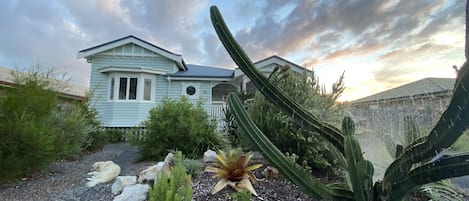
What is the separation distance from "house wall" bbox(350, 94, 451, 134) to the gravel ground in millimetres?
2117

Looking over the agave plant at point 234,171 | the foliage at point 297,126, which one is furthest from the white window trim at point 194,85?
the agave plant at point 234,171

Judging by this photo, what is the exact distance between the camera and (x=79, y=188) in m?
4.54

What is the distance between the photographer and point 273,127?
177 inches

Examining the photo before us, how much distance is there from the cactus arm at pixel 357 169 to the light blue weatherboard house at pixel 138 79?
10.7 metres

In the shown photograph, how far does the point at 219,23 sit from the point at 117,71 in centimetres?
1175

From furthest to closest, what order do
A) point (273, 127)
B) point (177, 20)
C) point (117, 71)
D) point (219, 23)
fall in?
point (117, 71) < point (177, 20) < point (273, 127) < point (219, 23)

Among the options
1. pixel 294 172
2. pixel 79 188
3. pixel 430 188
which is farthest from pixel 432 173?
pixel 79 188

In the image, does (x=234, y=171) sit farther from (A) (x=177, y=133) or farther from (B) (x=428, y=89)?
(B) (x=428, y=89)

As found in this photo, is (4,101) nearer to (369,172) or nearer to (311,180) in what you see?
(311,180)

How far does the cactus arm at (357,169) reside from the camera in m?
1.87

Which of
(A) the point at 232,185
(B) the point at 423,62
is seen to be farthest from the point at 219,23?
(B) the point at 423,62

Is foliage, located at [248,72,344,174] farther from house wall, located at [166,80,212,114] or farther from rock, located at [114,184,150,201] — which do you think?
house wall, located at [166,80,212,114]

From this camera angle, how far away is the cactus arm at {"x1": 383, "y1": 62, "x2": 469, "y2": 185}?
4.32ft

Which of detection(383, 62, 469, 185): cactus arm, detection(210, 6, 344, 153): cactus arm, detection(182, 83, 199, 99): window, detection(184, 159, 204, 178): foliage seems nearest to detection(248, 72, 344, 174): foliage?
detection(184, 159, 204, 178): foliage
